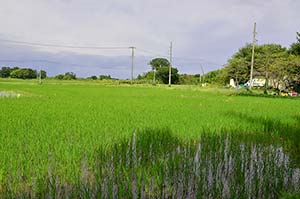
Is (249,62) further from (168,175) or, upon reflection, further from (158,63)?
(158,63)

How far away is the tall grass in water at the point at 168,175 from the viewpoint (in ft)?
8.52

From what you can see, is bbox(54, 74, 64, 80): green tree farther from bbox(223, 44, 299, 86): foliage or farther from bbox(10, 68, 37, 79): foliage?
bbox(223, 44, 299, 86): foliage

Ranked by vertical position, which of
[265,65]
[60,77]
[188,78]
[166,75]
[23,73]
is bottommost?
[60,77]

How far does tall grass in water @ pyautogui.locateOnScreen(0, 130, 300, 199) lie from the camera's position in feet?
8.52

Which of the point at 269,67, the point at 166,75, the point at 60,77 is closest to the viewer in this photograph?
the point at 269,67

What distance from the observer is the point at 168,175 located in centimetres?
297

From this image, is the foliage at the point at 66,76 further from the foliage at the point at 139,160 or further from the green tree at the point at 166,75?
the foliage at the point at 139,160

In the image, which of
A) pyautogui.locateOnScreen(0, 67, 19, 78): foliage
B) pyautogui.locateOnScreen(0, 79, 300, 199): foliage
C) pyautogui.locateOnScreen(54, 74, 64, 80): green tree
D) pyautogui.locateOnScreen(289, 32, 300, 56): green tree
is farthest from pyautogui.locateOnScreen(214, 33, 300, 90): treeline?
pyautogui.locateOnScreen(0, 67, 19, 78): foliage

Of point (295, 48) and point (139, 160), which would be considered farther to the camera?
point (295, 48)

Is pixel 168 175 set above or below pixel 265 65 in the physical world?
below

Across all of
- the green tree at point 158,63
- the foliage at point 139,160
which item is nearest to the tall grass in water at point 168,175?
the foliage at point 139,160

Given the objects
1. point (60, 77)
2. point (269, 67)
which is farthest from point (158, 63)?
point (269, 67)

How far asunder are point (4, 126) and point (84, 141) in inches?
74.3

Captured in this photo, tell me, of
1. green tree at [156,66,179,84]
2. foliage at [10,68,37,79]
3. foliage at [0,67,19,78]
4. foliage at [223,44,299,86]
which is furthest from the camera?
foliage at [0,67,19,78]
